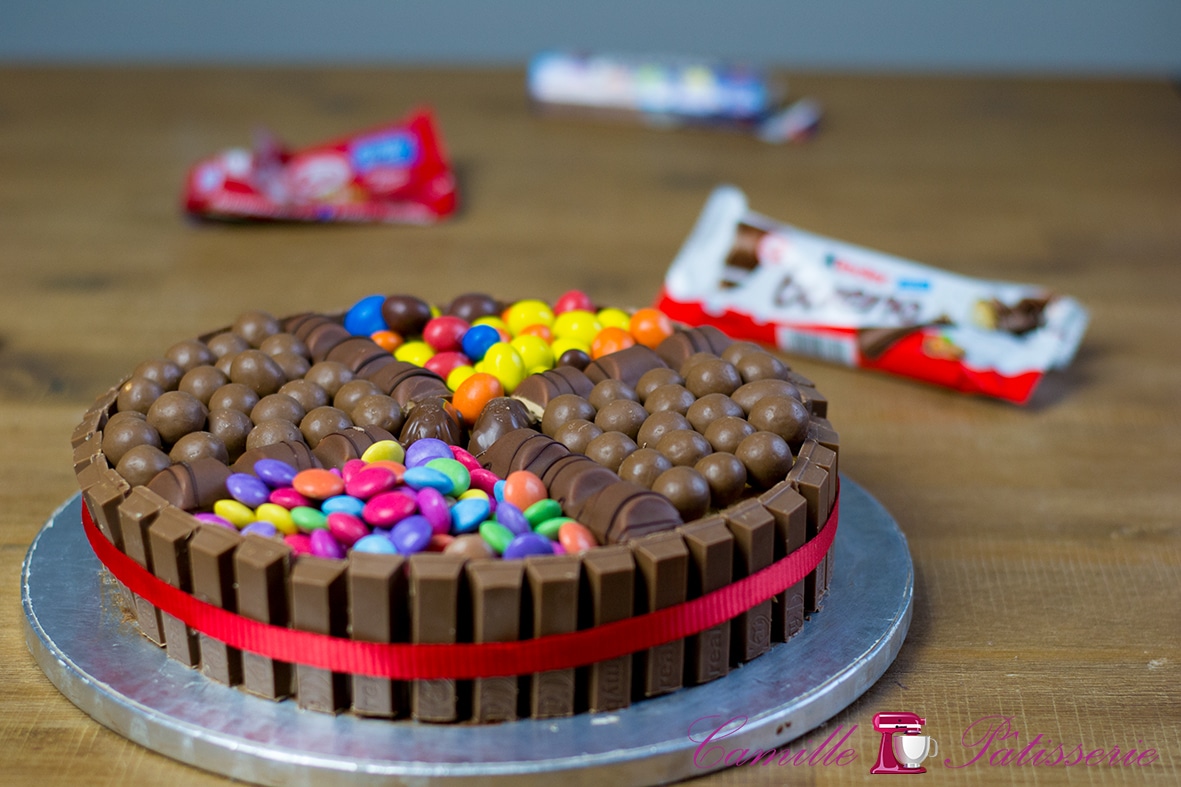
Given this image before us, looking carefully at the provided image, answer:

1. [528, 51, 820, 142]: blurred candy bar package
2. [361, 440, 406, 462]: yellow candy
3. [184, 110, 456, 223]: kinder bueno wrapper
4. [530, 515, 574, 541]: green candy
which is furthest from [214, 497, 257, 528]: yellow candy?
[528, 51, 820, 142]: blurred candy bar package

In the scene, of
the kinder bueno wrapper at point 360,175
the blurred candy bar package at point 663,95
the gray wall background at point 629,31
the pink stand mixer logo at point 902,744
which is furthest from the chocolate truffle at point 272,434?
the gray wall background at point 629,31

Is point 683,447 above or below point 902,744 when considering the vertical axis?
above

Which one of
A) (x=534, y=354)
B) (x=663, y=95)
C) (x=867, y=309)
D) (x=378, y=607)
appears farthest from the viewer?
(x=663, y=95)

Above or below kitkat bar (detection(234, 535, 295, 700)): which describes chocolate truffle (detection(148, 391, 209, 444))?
above

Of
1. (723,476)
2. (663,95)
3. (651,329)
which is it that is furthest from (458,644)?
(663,95)

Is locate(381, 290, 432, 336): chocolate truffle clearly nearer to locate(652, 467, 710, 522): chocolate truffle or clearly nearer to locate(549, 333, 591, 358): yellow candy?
locate(549, 333, 591, 358): yellow candy

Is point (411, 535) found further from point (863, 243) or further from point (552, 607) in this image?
point (863, 243)

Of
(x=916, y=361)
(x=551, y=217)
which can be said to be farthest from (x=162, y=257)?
(x=916, y=361)
